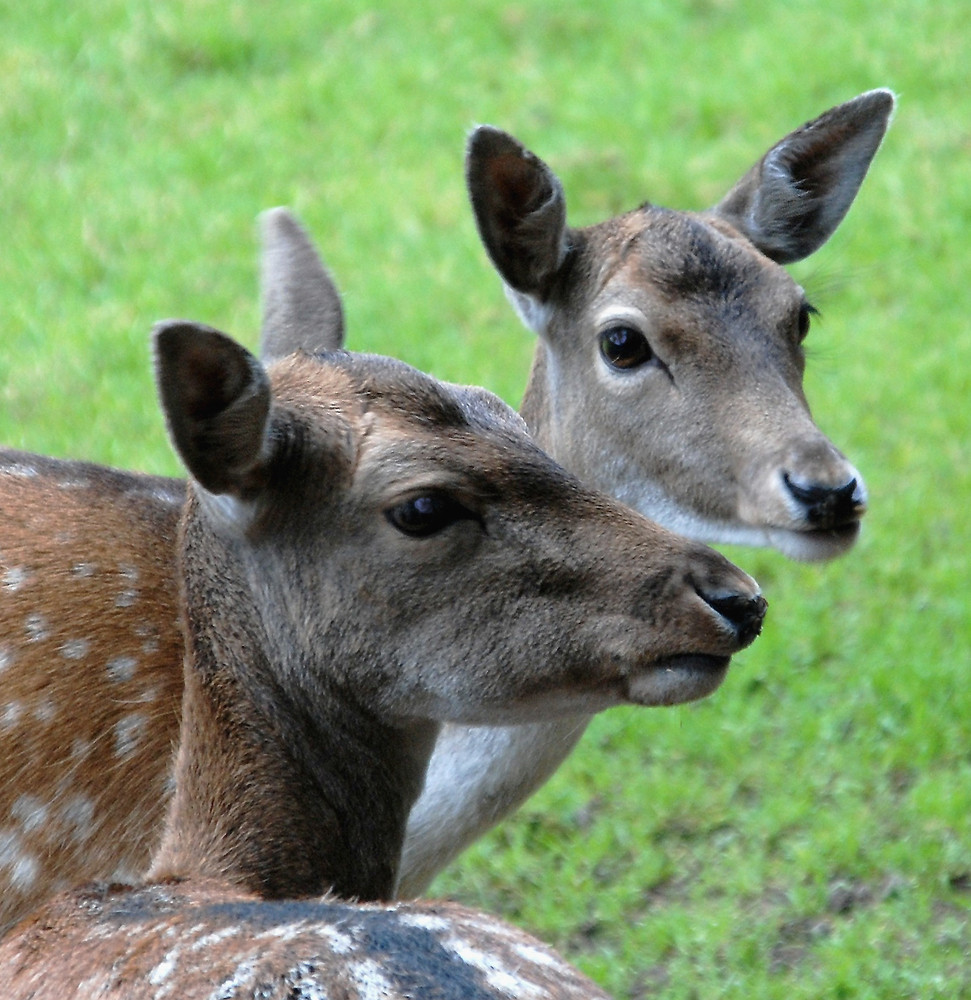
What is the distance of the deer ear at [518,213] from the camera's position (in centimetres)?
500

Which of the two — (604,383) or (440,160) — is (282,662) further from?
(440,160)

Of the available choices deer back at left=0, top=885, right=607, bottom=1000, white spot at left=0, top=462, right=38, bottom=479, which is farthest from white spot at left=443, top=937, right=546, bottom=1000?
white spot at left=0, top=462, right=38, bottom=479

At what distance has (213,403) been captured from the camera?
11.9ft

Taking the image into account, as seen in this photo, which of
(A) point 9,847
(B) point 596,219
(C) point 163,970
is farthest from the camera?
(B) point 596,219

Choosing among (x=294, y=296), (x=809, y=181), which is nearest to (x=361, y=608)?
(x=294, y=296)

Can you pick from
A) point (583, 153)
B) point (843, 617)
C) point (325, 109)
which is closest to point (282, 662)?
point (843, 617)

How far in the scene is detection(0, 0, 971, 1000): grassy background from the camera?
5.73m

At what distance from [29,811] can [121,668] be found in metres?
0.40

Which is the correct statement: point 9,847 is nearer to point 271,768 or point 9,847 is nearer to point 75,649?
point 75,649

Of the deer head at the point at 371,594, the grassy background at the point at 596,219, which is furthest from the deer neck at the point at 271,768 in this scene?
the grassy background at the point at 596,219

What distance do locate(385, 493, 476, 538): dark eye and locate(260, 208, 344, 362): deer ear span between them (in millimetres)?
968

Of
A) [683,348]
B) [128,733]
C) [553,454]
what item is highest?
[683,348]

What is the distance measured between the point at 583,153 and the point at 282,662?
628 centimetres

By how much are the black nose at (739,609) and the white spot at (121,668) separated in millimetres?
1527
